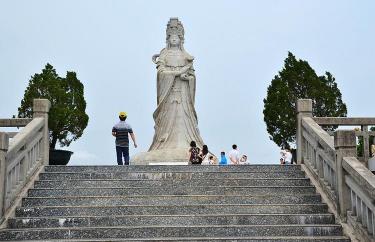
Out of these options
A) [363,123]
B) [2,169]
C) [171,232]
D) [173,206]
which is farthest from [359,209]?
[2,169]

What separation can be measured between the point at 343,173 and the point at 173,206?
296 cm

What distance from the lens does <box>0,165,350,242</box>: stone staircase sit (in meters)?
9.45

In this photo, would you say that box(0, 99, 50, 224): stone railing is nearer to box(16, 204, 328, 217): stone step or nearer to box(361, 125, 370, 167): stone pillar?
box(16, 204, 328, 217): stone step

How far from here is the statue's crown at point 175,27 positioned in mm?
18109

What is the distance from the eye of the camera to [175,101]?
17.7 m

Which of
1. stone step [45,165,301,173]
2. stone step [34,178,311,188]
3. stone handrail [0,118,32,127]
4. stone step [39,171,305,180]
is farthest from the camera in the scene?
stone handrail [0,118,32,127]

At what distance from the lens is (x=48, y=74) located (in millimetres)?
28359

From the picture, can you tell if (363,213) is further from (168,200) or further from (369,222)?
(168,200)

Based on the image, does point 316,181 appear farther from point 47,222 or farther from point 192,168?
point 47,222

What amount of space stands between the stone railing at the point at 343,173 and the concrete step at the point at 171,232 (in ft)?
1.58

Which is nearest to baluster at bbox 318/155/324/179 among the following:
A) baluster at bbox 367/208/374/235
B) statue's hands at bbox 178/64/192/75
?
baluster at bbox 367/208/374/235

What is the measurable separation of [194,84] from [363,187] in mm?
9421

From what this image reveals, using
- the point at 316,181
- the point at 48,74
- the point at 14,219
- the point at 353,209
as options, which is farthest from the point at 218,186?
the point at 48,74

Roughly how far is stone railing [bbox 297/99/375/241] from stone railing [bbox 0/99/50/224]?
5532 millimetres
